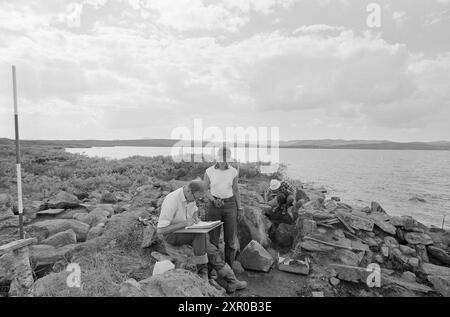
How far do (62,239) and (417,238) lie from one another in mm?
10067

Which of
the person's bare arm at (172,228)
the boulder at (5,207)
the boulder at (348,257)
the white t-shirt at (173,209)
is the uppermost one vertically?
the white t-shirt at (173,209)

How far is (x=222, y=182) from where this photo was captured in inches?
232

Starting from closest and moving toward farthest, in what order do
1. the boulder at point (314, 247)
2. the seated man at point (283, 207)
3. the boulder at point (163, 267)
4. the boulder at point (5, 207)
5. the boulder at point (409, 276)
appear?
the boulder at point (163, 267) < the boulder at point (409, 276) < the boulder at point (314, 247) < the boulder at point (5, 207) < the seated man at point (283, 207)

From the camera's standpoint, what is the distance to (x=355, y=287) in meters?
6.16

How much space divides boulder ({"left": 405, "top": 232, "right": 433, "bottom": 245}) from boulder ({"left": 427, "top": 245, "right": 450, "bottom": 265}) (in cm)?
23

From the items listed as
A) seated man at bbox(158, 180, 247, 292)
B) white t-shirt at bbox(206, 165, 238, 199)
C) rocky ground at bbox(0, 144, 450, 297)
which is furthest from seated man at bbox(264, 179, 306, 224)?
seated man at bbox(158, 180, 247, 292)

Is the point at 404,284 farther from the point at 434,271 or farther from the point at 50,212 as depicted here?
the point at 50,212

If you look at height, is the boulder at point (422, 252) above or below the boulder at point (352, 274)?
below

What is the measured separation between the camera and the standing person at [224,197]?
5852mm

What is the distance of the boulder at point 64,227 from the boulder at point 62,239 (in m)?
0.39

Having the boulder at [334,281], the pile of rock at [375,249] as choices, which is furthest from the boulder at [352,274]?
the boulder at [334,281]

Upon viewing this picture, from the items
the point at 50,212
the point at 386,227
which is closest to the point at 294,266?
the point at 386,227

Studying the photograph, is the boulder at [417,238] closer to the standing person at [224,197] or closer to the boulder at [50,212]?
the standing person at [224,197]

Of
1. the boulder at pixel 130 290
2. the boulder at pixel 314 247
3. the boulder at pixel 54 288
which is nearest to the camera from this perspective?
the boulder at pixel 130 290
